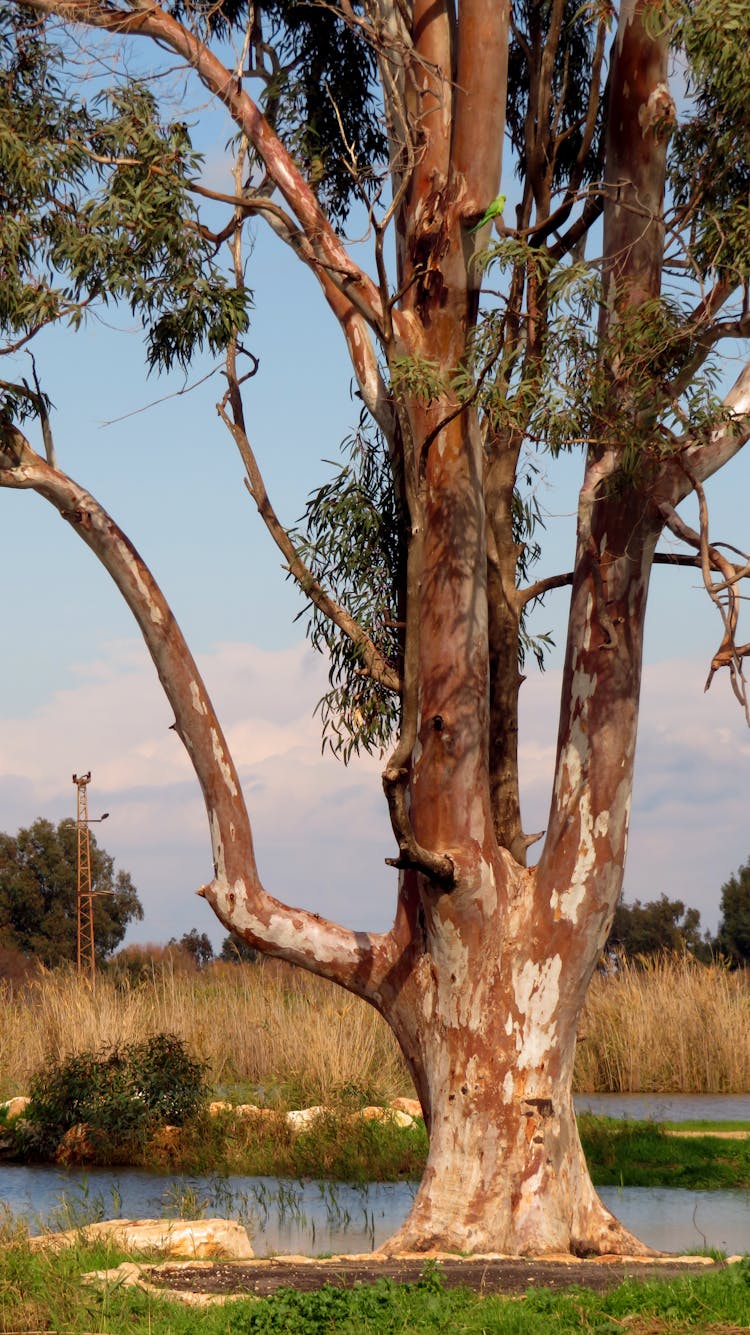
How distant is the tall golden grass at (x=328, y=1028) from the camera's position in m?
13.8

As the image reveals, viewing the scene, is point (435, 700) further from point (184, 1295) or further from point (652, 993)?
point (652, 993)

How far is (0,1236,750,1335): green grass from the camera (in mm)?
5191

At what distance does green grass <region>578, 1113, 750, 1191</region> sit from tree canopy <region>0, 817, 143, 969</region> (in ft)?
69.7

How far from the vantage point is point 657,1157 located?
11.6 meters

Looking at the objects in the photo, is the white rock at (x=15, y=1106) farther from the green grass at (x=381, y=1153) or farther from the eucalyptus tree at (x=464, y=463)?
the eucalyptus tree at (x=464, y=463)

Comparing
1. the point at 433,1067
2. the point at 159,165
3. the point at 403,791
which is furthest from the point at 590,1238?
the point at 159,165

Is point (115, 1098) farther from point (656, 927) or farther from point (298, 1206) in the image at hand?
point (656, 927)

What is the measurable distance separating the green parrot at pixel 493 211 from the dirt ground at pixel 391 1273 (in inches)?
205

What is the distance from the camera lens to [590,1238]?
7773 millimetres

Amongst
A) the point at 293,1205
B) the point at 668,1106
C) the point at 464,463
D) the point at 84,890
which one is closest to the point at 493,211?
the point at 464,463

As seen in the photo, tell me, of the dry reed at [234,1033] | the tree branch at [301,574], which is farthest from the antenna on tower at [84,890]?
the tree branch at [301,574]

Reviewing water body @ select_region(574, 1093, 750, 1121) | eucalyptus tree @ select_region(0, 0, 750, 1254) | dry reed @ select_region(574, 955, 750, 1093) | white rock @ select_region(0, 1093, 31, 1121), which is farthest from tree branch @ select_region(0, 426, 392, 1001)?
dry reed @ select_region(574, 955, 750, 1093)

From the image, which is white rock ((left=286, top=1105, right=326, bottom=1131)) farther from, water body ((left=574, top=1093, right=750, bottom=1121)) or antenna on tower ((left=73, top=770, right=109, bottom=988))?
antenna on tower ((left=73, top=770, right=109, bottom=988))

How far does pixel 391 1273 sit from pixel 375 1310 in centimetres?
95
